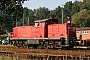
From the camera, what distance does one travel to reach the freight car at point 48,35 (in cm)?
2788

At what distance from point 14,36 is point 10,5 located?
13740mm

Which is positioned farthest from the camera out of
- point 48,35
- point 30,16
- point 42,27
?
point 30,16

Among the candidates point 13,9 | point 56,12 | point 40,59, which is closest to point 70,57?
point 40,59

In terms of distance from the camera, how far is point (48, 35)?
29859 mm

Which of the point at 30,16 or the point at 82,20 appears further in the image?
the point at 30,16

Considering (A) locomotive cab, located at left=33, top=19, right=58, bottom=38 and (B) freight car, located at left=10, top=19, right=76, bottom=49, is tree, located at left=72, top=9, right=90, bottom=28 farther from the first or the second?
(A) locomotive cab, located at left=33, top=19, right=58, bottom=38

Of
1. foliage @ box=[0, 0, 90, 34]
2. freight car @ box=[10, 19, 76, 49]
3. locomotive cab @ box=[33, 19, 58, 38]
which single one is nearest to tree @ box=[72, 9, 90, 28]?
foliage @ box=[0, 0, 90, 34]

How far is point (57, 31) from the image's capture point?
29.1 m

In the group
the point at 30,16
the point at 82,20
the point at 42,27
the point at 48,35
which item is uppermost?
the point at 30,16

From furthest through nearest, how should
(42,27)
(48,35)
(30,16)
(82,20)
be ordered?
(30,16) → (82,20) → (42,27) → (48,35)

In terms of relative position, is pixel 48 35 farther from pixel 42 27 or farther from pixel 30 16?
pixel 30 16

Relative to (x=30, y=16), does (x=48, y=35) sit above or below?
below

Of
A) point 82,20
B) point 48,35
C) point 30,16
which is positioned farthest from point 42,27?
point 30,16

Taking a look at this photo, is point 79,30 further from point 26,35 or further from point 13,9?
point 13,9
